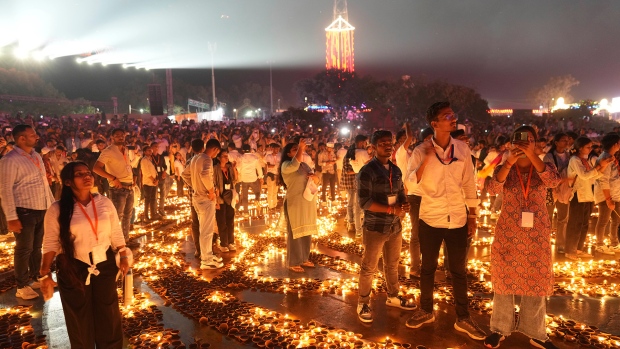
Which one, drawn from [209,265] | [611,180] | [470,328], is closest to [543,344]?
[470,328]

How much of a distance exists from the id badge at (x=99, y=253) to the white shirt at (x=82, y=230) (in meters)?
0.03

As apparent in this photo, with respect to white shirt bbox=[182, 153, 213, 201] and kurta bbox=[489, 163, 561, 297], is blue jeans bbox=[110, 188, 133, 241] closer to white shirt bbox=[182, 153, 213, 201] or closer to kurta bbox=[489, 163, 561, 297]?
white shirt bbox=[182, 153, 213, 201]

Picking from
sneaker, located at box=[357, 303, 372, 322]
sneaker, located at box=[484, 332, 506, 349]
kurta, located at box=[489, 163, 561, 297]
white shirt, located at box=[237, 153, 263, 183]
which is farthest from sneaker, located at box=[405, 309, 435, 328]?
white shirt, located at box=[237, 153, 263, 183]

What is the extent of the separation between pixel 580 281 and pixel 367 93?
39.2m

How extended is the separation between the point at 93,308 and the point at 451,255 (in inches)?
122

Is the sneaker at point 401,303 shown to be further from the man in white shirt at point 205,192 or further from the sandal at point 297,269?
the man in white shirt at point 205,192

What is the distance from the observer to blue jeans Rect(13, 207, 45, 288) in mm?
5262

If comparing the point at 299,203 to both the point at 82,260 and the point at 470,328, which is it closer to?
the point at 470,328

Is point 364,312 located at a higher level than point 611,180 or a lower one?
lower

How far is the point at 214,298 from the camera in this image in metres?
5.43

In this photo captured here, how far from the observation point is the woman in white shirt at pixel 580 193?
609 centimetres

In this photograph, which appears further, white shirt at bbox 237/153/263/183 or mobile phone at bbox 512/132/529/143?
white shirt at bbox 237/153/263/183

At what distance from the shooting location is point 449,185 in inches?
159

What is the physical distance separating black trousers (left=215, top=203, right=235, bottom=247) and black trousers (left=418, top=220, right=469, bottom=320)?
3899 millimetres
